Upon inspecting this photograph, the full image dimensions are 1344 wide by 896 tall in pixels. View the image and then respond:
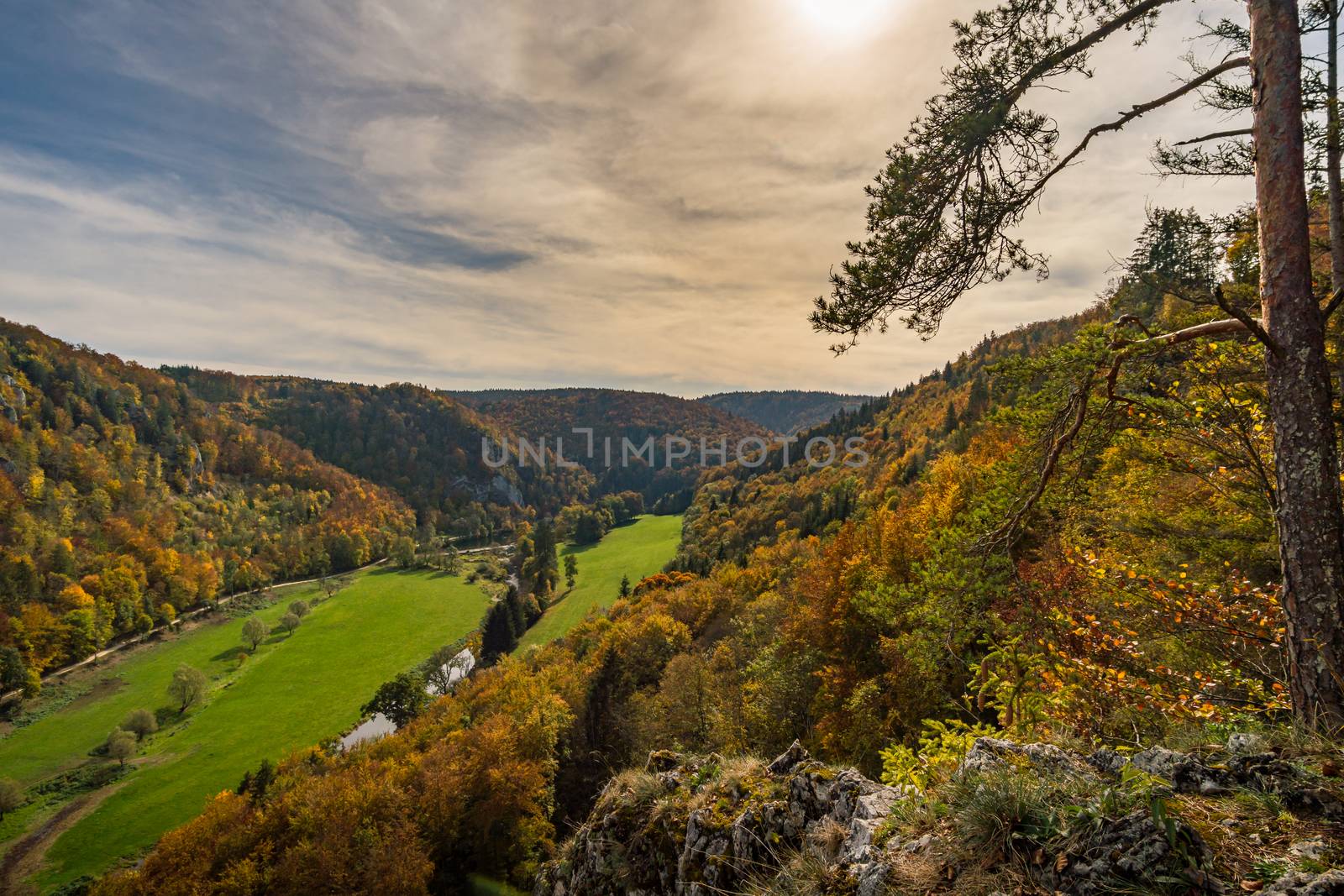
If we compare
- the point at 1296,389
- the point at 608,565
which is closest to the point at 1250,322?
the point at 1296,389

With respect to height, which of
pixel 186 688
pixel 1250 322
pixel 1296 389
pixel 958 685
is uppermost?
pixel 1250 322

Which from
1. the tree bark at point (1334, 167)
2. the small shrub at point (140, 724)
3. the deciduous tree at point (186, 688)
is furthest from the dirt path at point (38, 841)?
the tree bark at point (1334, 167)

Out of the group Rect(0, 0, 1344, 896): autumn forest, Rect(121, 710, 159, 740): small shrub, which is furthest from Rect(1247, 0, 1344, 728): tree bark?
Rect(121, 710, 159, 740): small shrub

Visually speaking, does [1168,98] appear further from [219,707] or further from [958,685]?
[219,707]

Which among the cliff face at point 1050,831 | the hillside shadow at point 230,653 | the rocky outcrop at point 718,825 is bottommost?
the hillside shadow at point 230,653

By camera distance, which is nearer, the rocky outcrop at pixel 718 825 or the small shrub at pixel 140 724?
the rocky outcrop at pixel 718 825

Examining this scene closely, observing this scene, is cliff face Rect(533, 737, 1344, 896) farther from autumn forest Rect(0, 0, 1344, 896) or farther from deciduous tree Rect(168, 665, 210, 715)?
deciduous tree Rect(168, 665, 210, 715)

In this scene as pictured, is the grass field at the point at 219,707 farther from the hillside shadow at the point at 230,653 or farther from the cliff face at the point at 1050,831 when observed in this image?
the cliff face at the point at 1050,831
